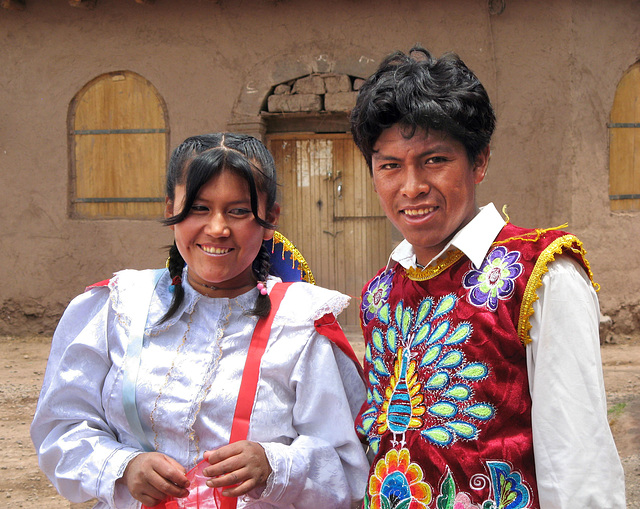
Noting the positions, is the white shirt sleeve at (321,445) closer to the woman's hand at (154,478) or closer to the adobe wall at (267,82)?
the woman's hand at (154,478)

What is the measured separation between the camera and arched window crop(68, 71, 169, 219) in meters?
→ 7.04

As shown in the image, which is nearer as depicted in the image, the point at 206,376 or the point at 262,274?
the point at 206,376

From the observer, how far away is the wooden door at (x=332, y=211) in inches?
284

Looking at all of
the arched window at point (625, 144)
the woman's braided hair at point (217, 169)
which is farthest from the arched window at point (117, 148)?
the woman's braided hair at point (217, 169)

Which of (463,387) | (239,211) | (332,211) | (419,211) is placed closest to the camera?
(463,387)

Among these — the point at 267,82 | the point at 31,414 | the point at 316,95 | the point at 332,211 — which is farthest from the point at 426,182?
the point at 332,211

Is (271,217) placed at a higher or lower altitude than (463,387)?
higher

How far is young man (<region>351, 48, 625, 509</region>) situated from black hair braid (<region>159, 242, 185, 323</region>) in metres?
0.52

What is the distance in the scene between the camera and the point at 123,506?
1.57 metres

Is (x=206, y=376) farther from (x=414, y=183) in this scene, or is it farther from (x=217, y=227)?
(x=414, y=183)

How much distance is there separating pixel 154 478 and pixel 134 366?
11.0 inches

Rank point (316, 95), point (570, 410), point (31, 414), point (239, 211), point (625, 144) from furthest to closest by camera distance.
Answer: point (625, 144) < point (316, 95) < point (31, 414) < point (239, 211) < point (570, 410)

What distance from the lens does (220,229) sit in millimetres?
1617

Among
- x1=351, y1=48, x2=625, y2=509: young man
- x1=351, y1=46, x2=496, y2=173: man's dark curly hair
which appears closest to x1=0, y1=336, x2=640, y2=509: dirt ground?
x1=351, y1=48, x2=625, y2=509: young man
